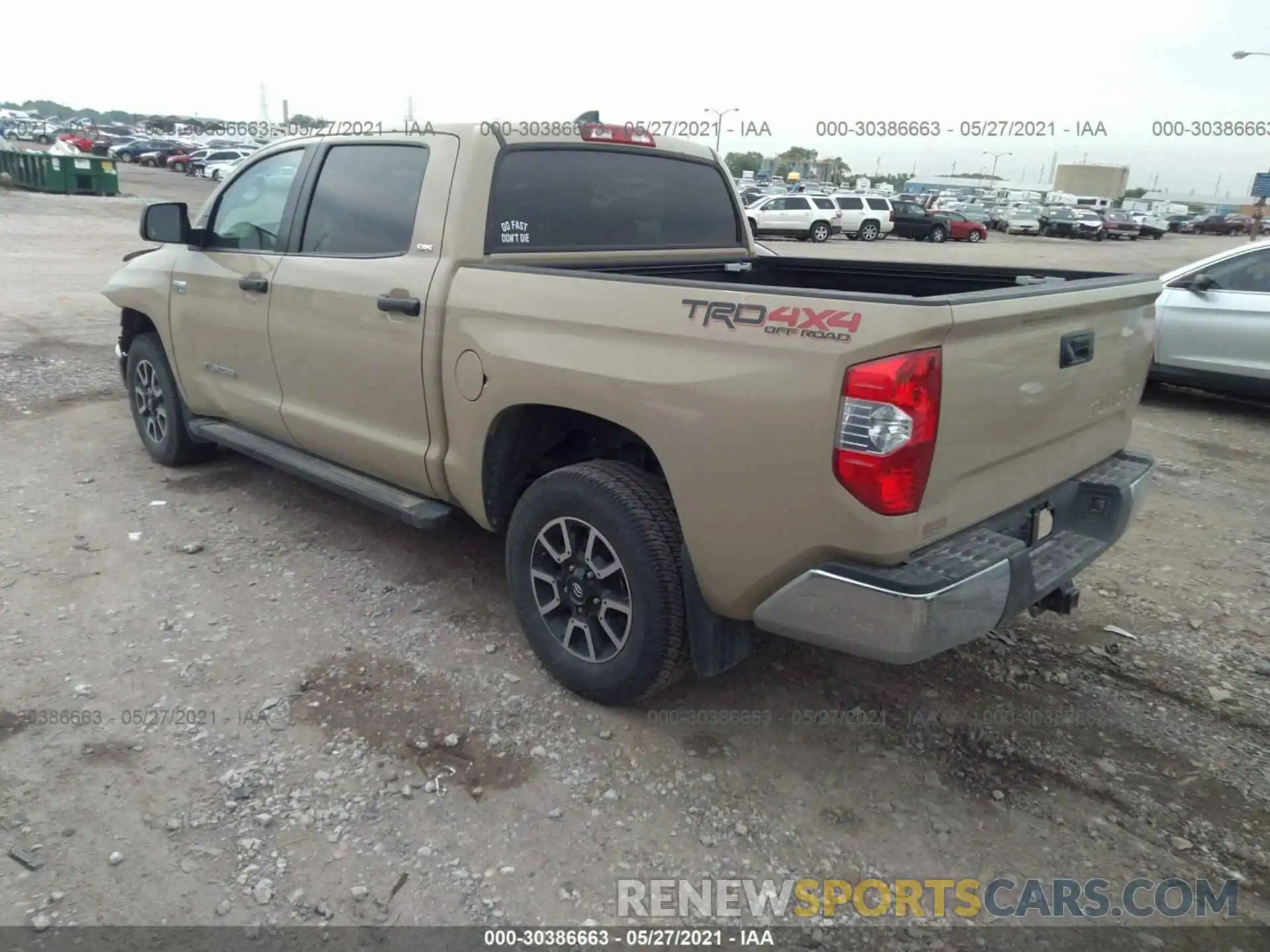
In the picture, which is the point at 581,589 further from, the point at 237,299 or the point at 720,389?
the point at 237,299

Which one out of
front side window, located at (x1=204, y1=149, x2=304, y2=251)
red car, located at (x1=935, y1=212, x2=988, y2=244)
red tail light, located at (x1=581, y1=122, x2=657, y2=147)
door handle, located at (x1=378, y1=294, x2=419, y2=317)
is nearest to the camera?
door handle, located at (x1=378, y1=294, x2=419, y2=317)

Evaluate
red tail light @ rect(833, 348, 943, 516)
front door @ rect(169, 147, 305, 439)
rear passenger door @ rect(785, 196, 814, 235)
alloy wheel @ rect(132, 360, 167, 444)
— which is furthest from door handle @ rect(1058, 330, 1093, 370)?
rear passenger door @ rect(785, 196, 814, 235)

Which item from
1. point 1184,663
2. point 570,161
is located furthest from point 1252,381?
point 570,161

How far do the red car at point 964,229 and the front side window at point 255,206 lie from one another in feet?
121

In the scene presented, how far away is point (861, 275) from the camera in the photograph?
4.38 metres

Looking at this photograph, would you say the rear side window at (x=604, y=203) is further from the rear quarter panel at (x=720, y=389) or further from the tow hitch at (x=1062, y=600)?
the tow hitch at (x=1062, y=600)

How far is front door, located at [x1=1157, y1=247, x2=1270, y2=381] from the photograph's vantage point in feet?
24.8

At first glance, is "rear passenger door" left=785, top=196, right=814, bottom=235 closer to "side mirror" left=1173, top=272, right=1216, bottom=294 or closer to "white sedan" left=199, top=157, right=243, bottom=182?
"white sedan" left=199, top=157, right=243, bottom=182

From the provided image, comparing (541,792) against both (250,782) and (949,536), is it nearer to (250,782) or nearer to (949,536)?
(250,782)

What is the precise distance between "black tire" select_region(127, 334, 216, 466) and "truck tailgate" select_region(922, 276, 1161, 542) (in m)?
4.52

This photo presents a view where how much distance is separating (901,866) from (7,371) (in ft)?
26.7

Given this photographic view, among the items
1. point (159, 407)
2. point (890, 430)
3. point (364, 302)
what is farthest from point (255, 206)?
point (890, 430)

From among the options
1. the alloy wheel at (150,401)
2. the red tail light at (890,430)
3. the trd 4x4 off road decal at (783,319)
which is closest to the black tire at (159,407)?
the alloy wheel at (150,401)

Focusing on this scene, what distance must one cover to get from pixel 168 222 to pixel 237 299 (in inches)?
23.0
